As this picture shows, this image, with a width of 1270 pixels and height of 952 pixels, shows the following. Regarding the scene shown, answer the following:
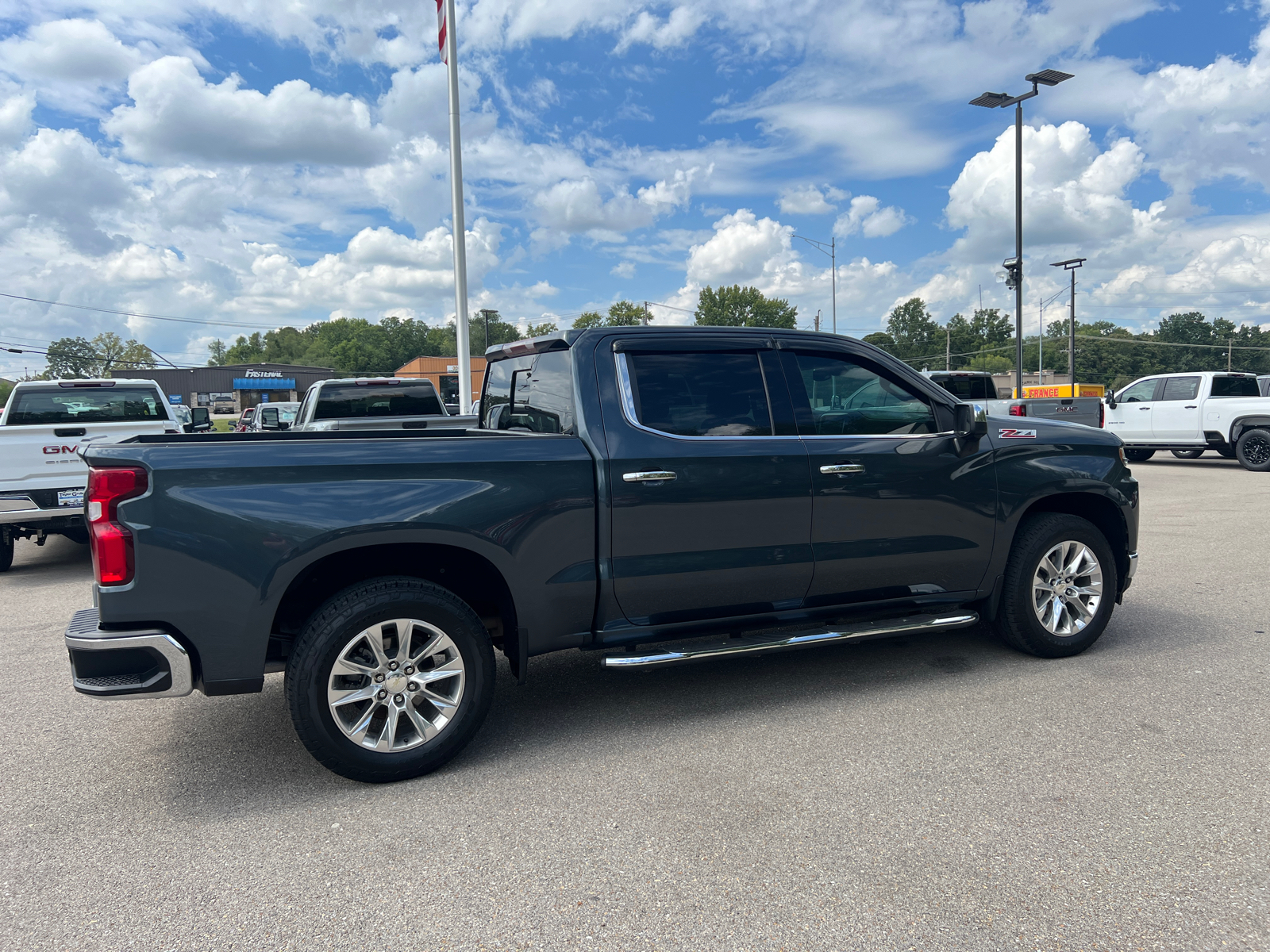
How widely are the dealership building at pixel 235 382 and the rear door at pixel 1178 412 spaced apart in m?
94.5

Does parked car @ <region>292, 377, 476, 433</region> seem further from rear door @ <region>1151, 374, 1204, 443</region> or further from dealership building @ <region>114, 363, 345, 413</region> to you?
dealership building @ <region>114, 363, 345, 413</region>

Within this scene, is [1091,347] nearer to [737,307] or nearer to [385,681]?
[737,307]

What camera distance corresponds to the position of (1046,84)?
21.2m

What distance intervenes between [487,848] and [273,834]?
821mm

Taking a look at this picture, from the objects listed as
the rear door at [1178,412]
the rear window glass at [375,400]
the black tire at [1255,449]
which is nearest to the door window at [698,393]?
the rear window glass at [375,400]

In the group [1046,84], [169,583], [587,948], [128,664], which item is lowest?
[587,948]

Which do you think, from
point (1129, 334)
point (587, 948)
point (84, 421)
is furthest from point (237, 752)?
point (1129, 334)

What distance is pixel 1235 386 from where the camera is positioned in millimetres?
16891

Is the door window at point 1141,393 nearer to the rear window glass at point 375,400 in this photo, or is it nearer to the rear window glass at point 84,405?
the rear window glass at point 375,400

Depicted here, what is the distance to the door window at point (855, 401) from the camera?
4391mm

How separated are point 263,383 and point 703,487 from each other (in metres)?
108

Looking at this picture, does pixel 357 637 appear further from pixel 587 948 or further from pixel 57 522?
pixel 57 522

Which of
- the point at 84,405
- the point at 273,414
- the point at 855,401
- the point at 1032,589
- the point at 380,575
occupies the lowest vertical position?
the point at 1032,589

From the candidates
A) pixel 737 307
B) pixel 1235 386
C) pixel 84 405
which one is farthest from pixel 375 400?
pixel 737 307
